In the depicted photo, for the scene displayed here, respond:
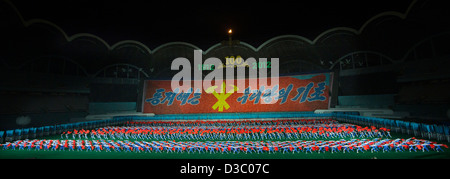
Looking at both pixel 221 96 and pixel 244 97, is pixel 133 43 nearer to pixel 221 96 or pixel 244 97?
pixel 221 96

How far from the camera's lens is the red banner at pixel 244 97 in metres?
30.6

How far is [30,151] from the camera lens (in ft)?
38.7

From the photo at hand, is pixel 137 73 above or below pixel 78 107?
above

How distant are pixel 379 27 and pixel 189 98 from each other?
29.1 meters

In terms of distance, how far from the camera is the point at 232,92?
33750 millimetres

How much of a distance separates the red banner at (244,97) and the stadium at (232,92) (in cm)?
17

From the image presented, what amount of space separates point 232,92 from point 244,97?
2.20 metres

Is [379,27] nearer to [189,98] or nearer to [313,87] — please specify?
[313,87]

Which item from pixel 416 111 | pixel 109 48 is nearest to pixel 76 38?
pixel 109 48

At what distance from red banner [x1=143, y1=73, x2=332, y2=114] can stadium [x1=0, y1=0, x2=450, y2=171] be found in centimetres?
17

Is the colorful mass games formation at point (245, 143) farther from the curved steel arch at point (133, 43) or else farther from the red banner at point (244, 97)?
the curved steel arch at point (133, 43)

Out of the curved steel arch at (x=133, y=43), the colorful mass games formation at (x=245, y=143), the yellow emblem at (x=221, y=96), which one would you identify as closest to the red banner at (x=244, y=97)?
the yellow emblem at (x=221, y=96)

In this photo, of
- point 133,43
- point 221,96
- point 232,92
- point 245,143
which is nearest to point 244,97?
point 232,92

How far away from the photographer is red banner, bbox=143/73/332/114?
3062 cm
